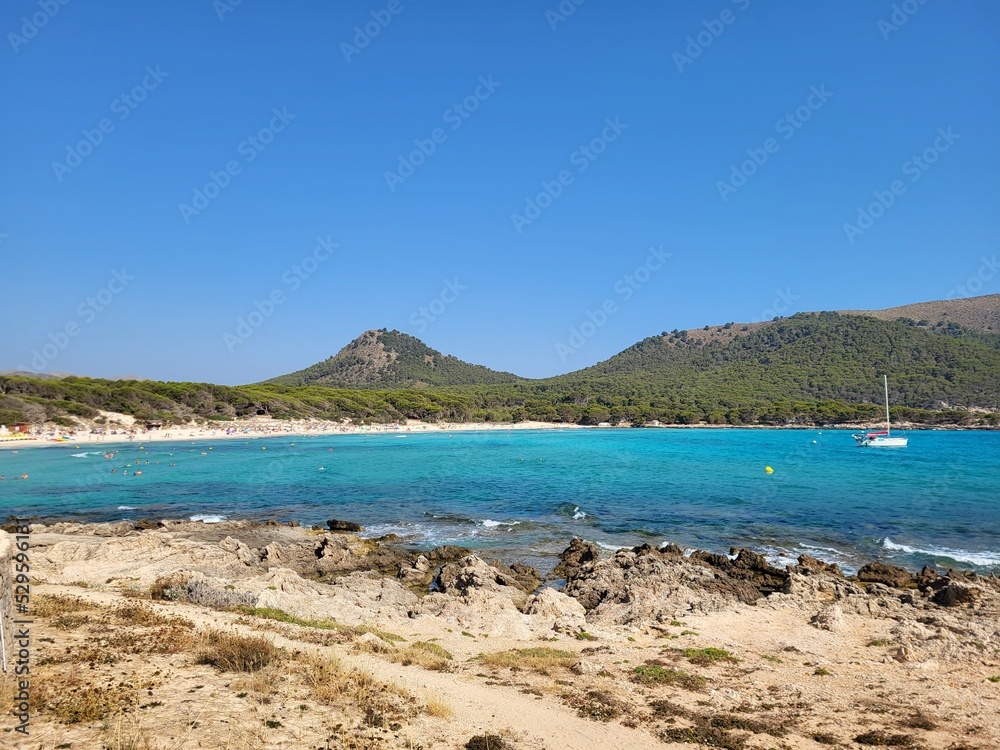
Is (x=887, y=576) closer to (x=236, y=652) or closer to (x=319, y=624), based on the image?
(x=319, y=624)

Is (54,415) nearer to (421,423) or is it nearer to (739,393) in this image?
(421,423)

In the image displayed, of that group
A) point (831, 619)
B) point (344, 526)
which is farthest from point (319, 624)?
point (344, 526)

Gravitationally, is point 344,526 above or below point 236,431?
below

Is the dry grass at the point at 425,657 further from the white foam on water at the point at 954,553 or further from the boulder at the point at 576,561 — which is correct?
the white foam on water at the point at 954,553

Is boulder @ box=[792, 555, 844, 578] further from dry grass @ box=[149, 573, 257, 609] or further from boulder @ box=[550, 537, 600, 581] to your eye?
dry grass @ box=[149, 573, 257, 609]

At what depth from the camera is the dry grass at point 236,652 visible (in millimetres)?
8844

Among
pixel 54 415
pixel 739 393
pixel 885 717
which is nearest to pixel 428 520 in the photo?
pixel 885 717

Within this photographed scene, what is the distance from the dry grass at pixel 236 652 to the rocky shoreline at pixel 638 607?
9.48ft

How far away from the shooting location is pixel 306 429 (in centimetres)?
10625

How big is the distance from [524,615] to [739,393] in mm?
159653

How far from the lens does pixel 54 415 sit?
3091 inches

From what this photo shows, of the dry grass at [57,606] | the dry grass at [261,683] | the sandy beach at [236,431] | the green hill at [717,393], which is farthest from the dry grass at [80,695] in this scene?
the green hill at [717,393]

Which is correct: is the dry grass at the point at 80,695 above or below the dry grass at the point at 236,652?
above

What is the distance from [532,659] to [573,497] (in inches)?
1032
